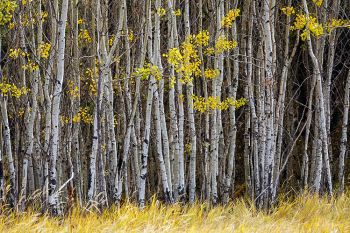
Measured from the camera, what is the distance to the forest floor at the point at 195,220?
7434mm

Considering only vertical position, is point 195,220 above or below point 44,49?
below

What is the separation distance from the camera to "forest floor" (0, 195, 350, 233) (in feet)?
24.4

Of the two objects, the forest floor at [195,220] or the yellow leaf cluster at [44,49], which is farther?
the yellow leaf cluster at [44,49]

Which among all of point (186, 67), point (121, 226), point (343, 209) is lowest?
point (343, 209)

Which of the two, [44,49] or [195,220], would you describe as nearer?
[195,220]

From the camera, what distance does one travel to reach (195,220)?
9117 mm

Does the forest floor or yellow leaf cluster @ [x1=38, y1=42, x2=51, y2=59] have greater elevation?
yellow leaf cluster @ [x1=38, y1=42, x2=51, y2=59]

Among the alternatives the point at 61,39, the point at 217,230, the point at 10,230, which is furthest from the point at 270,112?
the point at 10,230

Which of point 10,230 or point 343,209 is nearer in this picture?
point 10,230

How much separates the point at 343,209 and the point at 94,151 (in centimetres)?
436

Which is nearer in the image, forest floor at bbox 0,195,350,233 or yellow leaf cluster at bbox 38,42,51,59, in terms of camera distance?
forest floor at bbox 0,195,350,233

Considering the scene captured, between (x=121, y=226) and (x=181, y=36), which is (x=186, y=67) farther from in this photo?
(x=181, y=36)

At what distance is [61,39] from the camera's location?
8.30m

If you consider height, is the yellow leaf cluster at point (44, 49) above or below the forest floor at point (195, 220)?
above
